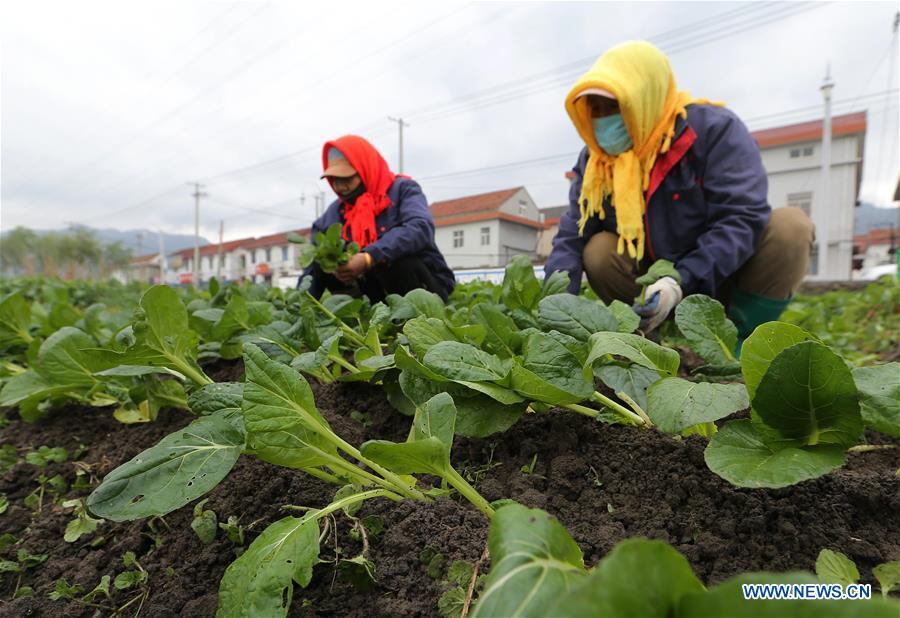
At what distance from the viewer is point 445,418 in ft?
2.46

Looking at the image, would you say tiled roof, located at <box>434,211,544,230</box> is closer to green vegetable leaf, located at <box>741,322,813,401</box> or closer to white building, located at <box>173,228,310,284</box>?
white building, located at <box>173,228,310,284</box>

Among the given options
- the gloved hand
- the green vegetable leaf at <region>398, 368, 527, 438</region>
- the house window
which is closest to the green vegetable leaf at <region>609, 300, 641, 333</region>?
the green vegetable leaf at <region>398, 368, 527, 438</region>

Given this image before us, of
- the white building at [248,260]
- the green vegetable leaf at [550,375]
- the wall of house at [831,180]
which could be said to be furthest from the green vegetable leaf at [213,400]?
the white building at [248,260]

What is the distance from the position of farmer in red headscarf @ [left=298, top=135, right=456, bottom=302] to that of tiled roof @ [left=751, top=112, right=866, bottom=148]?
1023 inches

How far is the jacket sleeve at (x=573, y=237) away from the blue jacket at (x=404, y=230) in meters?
0.80

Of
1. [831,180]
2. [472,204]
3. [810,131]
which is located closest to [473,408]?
[831,180]

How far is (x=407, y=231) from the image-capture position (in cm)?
309

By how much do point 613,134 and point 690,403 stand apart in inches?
79.5

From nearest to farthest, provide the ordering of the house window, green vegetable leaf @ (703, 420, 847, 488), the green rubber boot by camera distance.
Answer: green vegetable leaf @ (703, 420, 847, 488)
the green rubber boot
the house window

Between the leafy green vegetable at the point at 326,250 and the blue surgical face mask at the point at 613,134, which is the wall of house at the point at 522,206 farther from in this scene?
the leafy green vegetable at the point at 326,250

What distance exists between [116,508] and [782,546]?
899 millimetres

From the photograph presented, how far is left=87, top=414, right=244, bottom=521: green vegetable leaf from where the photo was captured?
70cm

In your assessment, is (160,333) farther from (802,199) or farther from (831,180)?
(831,180)

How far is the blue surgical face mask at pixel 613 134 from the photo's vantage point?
7.87ft
